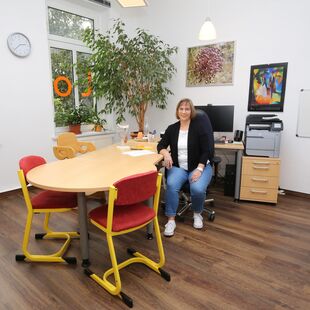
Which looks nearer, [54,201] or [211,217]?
[54,201]

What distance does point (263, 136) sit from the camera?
320 centimetres

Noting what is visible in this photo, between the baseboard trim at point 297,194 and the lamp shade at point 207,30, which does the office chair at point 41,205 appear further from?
the baseboard trim at point 297,194

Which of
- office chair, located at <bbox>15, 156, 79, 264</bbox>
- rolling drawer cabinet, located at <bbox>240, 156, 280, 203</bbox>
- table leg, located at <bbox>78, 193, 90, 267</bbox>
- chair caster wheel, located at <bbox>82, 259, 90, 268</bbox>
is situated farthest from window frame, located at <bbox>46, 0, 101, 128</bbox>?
chair caster wheel, located at <bbox>82, 259, 90, 268</bbox>

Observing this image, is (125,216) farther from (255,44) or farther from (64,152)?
(255,44)

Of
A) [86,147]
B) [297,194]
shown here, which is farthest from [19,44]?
[297,194]

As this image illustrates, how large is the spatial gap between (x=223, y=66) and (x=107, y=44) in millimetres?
1830

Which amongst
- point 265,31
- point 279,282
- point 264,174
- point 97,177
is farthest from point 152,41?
point 279,282

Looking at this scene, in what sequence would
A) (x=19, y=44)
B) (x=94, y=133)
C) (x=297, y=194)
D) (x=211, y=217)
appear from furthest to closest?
(x=94, y=133)
(x=297, y=194)
(x=19, y=44)
(x=211, y=217)

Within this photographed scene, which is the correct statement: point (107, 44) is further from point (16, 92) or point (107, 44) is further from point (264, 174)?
point (264, 174)

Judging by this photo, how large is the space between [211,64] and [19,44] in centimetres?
280

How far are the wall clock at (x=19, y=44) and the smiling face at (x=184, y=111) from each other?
2395mm

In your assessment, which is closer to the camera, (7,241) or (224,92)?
(7,241)

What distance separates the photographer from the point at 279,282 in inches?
72.9

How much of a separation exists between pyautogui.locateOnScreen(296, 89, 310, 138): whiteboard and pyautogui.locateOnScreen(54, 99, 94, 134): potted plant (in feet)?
11.0
